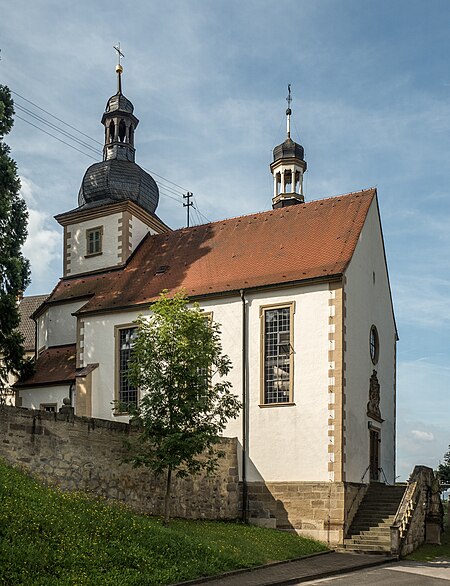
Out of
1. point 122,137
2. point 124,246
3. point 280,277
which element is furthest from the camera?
point 122,137

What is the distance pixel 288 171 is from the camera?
35.0m

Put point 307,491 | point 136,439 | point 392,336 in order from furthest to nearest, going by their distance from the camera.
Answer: point 392,336, point 307,491, point 136,439

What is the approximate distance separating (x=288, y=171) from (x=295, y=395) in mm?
14608

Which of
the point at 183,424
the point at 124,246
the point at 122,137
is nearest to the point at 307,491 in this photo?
the point at 183,424

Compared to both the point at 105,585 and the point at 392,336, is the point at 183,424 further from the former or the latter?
the point at 392,336

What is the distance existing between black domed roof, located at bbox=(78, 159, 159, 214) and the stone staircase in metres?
15.8

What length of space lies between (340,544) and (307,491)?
1.77m

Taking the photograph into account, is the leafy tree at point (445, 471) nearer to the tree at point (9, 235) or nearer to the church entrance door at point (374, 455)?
the church entrance door at point (374, 455)

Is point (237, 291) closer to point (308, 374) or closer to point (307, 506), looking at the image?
point (308, 374)

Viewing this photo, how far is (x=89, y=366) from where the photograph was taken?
1078 inches

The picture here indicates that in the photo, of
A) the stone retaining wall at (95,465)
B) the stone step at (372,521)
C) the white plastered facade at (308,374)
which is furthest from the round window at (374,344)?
the stone retaining wall at (95,465)

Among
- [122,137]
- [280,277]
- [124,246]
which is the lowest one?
[280,277]

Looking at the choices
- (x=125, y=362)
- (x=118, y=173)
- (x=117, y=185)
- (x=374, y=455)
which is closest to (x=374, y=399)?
(x=374, y=455)

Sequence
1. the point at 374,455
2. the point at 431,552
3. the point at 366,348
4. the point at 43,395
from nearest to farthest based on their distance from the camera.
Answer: the point at 431,552 < the point at 366,348 < the point at 374,455 < the point at 43,395
